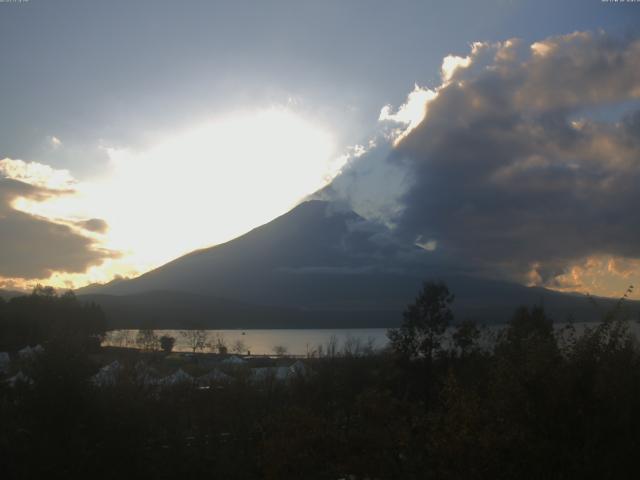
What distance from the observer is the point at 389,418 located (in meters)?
11.4

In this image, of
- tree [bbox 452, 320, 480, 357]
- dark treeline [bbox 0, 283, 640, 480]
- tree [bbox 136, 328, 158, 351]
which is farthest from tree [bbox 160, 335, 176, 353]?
tree [bbox 452, 320, 480, 357]

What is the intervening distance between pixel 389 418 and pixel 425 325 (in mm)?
16069

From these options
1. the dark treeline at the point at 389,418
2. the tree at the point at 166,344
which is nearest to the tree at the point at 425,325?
the dark treeline at the point at 389,418

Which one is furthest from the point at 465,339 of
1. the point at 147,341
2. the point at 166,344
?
the point at 147,341

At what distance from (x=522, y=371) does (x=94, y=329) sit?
248 feet

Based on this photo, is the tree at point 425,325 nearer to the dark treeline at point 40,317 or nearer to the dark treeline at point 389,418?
the dark treeline at point 389,418

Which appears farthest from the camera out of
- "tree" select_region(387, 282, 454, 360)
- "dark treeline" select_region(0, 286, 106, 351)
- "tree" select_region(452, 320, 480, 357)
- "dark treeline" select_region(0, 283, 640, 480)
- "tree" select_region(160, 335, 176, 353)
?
"tree" select_region(160, 335, 176, 353)

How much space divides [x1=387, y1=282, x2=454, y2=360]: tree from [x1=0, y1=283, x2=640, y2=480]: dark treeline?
0.06 m

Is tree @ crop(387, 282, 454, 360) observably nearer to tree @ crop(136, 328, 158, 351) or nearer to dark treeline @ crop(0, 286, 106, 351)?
dark treeline @ crop(0, 286, 106, 351)

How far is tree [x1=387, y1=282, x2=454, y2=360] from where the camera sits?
2662cm

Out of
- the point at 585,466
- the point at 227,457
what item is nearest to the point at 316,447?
the point at 585,466

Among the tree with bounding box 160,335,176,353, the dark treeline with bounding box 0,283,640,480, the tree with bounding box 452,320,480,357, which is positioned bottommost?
the tree with bounding box 160,335,176,353

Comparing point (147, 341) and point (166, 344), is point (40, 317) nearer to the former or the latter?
point (147, 341)

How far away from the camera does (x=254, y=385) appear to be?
2736 cm
